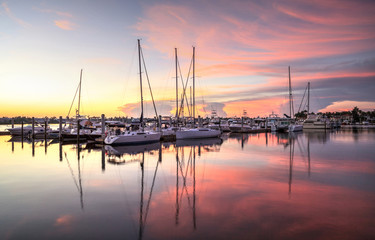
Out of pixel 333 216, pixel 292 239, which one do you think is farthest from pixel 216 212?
pixel 333 216

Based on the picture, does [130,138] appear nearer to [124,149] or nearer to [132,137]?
[132,137]

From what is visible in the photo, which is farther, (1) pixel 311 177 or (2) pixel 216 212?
(1) pixel 311 177

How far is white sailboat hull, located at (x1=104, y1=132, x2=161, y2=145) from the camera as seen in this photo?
31.2 m

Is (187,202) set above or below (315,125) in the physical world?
below

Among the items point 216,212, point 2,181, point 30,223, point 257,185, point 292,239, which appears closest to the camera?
point 292,239

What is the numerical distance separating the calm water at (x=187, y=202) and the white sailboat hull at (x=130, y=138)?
1288 cm

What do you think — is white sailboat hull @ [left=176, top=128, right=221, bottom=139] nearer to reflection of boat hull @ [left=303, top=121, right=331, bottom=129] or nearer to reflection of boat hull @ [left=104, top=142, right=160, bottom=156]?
reflection of boat hull @ [left=104, top=142, right=160, bottom=156]

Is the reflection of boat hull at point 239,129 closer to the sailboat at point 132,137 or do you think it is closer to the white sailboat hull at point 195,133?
the white sailboat hull at point 195,133

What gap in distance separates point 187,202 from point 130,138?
2267 cm

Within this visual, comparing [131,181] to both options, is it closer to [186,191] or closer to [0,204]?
[186,191]

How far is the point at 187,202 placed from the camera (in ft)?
34.0

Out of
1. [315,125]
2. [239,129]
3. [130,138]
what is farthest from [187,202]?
[315,125]

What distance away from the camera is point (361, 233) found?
730 cm

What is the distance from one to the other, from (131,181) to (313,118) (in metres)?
95.5
